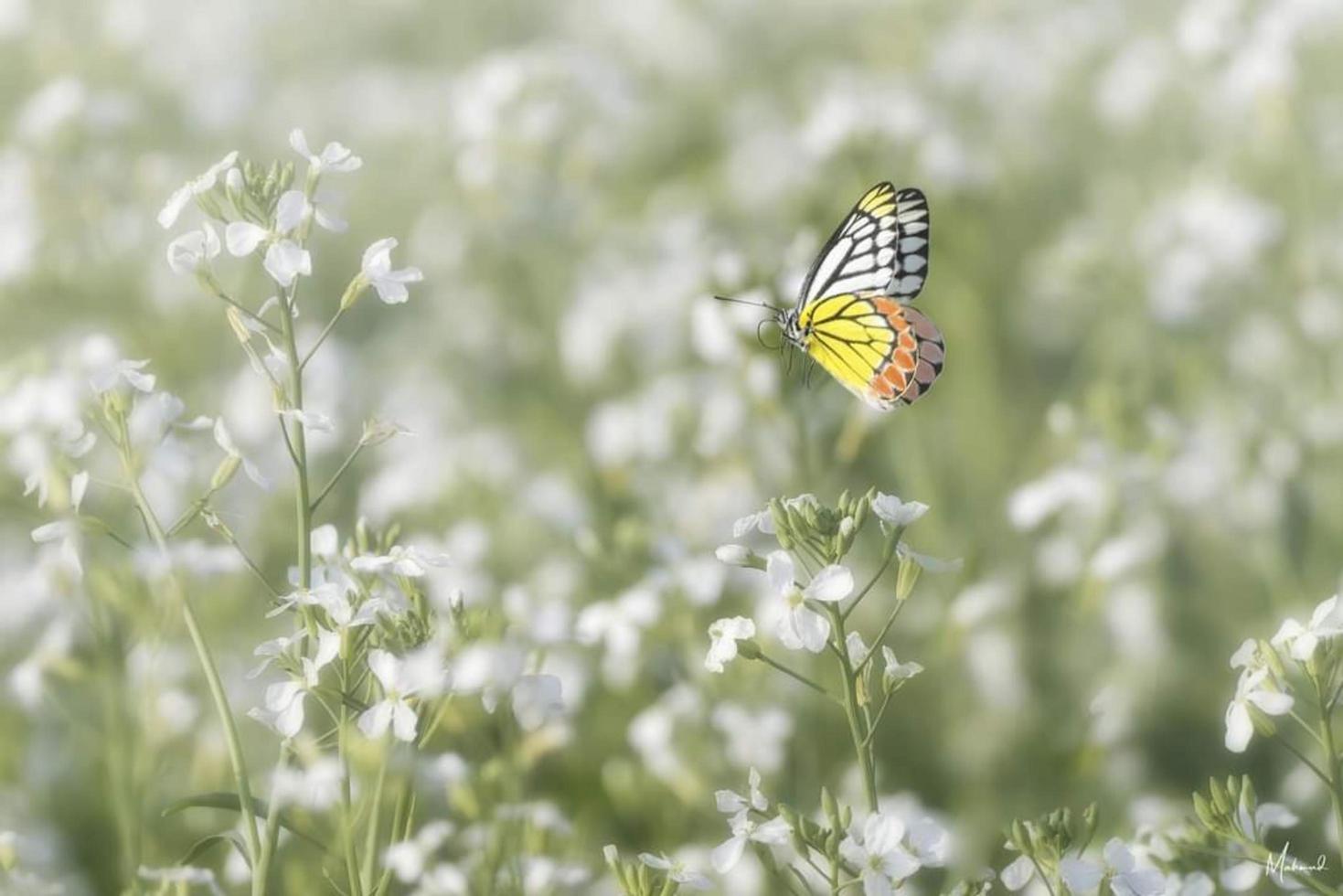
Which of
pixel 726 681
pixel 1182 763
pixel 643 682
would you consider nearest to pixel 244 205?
pixel 726 681

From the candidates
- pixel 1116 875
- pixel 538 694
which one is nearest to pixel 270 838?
pixel 538 694

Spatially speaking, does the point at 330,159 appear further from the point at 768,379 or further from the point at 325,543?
the point at 768,379

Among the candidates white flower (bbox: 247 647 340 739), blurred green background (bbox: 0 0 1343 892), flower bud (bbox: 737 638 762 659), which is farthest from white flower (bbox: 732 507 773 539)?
blurred green background (bbox: 0 0 1343 892)

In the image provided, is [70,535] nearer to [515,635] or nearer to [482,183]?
[515,635]

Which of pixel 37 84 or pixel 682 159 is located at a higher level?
pixel 37 84

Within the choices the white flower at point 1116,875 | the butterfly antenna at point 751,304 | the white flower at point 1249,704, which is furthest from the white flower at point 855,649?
the butterfly antenna at point 751,304

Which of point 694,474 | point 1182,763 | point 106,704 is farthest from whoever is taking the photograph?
point 694,474
